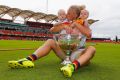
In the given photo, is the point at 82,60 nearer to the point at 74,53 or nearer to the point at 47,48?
the point at 74,53

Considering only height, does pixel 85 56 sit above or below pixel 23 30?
above

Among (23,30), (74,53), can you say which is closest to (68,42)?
(74,53)

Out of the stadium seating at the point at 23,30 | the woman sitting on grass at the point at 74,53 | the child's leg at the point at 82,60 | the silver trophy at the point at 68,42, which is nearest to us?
the child's leg at the point at 82,60

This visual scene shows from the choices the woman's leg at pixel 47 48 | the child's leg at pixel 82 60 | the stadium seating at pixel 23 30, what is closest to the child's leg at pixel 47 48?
the woman's leg at pixel 47 48

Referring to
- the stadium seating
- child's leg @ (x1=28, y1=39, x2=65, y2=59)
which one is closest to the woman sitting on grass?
child's leg @ (x1=28, y1=39, x2=65, y2=59)

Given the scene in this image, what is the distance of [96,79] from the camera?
3631mm

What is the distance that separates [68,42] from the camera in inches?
176

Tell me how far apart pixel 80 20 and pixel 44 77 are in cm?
124

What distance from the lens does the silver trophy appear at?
4457 mm

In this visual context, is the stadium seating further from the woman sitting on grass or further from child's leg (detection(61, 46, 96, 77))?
child's leg (detection(61, 46, 96, 77))

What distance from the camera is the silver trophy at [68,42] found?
4.46 meters

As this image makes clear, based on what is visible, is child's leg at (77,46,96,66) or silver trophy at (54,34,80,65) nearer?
child's leg at (77,46,96,66)

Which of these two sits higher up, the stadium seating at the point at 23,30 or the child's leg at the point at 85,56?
the child's leg at the point at 85,56

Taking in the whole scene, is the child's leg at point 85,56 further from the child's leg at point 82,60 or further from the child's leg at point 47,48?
the child's leg at point 47,48
